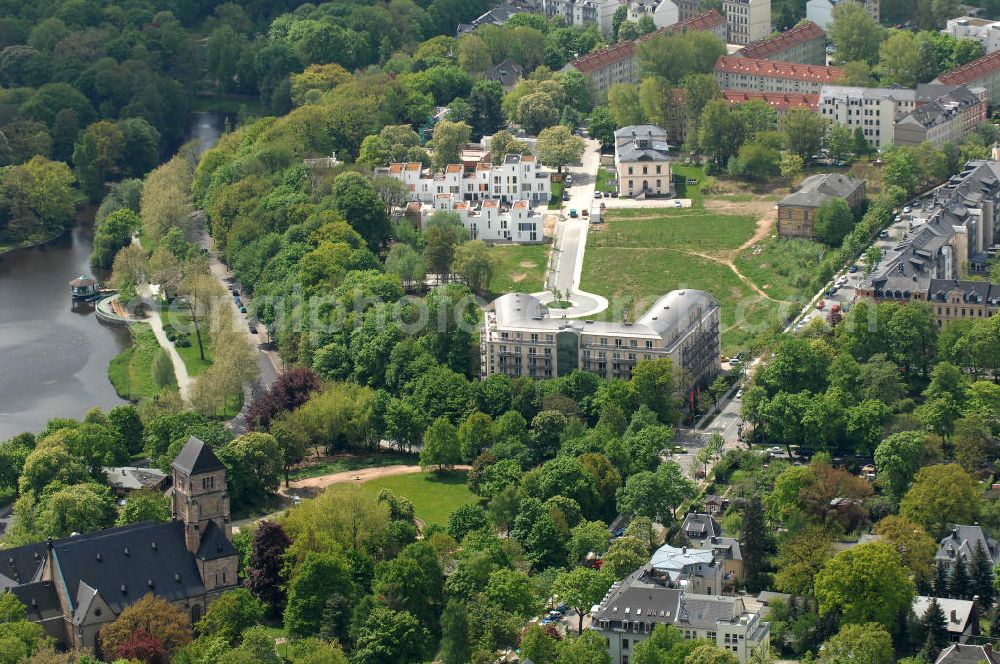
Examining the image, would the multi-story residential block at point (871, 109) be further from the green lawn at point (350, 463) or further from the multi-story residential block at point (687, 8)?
the green lawn at point (350, 463)

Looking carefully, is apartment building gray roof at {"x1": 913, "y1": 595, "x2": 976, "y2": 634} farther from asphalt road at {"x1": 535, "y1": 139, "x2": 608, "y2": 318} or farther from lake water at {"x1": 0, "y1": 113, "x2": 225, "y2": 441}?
lake water at {"x1": 0, "y1": 113, "x2": 225, "y2": 441}

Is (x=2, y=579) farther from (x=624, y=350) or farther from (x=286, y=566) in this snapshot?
(x=624, y=350)

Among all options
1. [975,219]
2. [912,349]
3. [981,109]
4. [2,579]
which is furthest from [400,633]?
[981,109]

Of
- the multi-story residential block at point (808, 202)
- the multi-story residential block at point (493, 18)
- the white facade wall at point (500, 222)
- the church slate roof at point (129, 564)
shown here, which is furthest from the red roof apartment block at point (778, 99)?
the church slate roof at point (129, 564)

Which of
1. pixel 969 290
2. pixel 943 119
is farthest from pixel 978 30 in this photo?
pixel 969 290

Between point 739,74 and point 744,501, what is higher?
point 739,74

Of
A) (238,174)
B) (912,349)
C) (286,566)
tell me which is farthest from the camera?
(238,174)

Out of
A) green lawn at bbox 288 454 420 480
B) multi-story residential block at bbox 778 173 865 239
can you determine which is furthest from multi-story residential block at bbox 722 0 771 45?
green lawn at bbox 288 454 420 480
